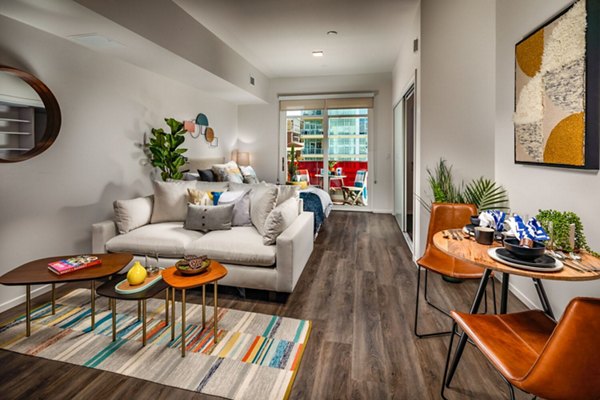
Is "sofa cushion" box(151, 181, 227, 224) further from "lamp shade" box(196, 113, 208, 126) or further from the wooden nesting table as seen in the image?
"lamp shade" box(196, 113, 208, 126)

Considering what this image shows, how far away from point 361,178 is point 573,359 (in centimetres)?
609

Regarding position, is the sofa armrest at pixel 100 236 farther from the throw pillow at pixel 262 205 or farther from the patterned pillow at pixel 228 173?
the patterned pillow at pixel 228 173

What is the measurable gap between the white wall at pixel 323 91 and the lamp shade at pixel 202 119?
1.62 metres

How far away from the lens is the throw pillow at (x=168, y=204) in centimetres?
346

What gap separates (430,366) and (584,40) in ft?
6.66

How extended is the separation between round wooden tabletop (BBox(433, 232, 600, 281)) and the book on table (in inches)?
90.3

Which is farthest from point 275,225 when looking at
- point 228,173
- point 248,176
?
point 248,176

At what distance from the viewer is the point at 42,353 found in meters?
1.96

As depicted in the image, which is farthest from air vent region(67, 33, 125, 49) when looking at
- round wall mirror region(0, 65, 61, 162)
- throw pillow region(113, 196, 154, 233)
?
throw pillow region(113, 196, 154, 233)

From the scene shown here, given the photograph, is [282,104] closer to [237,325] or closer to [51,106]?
[51,106]

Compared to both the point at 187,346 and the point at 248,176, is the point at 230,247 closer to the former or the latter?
the point at 187,346

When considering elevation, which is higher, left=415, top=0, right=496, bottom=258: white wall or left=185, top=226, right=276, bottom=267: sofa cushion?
left=415, top=0, right=496, bottom=258: white wall

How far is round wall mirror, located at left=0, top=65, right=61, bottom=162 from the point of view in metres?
2.59

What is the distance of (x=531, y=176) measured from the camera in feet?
8.02
